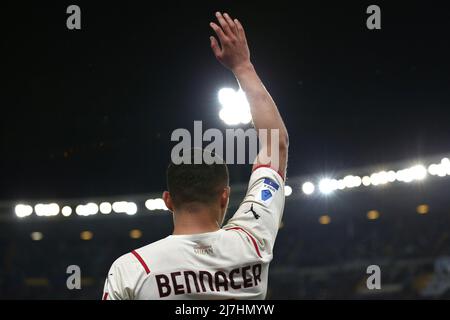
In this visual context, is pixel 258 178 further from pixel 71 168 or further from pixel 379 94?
pixel 71 168

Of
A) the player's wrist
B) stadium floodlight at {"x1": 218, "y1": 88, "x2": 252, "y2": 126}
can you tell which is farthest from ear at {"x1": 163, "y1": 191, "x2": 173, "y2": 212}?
stadium floodlight at {"x1": 218, "y1": 88, "x2": 252, "y2": 126}

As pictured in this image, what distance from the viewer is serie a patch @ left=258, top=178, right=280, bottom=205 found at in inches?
100

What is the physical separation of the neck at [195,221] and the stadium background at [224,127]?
12620 millimetres

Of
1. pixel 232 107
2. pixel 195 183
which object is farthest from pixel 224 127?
pixel 195 183

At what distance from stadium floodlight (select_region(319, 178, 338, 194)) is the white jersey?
22361 millimetres

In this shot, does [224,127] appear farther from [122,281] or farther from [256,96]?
[122,281]

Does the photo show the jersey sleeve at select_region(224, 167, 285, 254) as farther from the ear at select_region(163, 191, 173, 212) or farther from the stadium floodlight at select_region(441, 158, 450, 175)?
the stadium floodlight at select_region(441, 158, 450, 175)

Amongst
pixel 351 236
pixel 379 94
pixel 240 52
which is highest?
pixel 379 94

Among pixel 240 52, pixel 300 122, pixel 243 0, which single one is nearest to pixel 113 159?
pixel 300 122

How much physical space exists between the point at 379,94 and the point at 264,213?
58.7 feet

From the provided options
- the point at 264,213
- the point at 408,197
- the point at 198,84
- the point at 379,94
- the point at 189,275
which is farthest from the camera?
the point at 408,197

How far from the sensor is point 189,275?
2350 millimetres

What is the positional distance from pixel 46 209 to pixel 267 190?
82.4 feet
